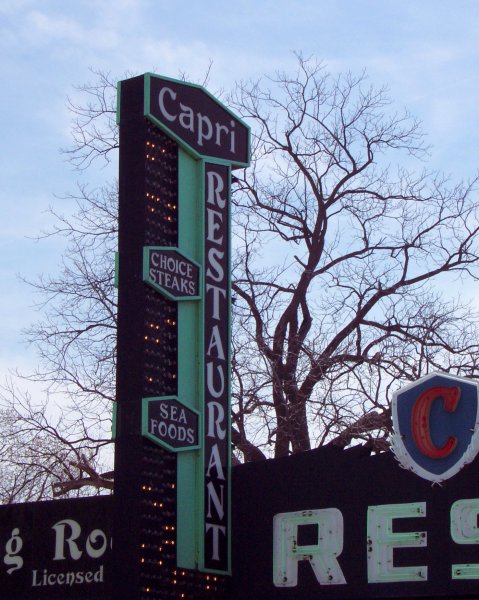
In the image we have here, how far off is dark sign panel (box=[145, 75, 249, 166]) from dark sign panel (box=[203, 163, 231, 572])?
0.90 feet

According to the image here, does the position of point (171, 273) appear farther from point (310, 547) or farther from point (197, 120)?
point (310, 547)

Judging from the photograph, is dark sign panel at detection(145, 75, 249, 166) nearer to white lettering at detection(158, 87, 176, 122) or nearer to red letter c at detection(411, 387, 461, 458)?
white lettering at detection(158, 87, 176, 122)

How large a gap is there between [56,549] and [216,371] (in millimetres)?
2866

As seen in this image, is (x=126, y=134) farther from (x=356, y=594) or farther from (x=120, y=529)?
(x=356, y=594)

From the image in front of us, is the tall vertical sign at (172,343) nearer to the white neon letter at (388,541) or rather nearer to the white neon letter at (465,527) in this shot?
the white neon letter at (388,541)

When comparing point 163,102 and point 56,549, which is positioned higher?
point 163,102

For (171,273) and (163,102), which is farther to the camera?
(163,102)

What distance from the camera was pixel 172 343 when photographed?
12.6 metres

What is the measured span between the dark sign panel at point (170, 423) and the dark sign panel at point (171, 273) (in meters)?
1.16

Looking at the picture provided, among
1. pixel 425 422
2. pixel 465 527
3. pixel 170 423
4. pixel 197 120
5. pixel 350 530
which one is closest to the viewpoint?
pixel 465 527

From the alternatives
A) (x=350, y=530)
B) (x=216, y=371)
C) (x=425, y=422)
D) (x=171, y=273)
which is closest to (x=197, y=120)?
(x=171, y=273)

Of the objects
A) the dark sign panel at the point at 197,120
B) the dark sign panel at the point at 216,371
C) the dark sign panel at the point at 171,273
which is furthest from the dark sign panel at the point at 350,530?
the dark sign panel at the point at 197,120

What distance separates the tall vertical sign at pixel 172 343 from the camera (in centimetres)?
1180

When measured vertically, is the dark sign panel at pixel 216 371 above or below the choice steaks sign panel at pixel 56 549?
above
